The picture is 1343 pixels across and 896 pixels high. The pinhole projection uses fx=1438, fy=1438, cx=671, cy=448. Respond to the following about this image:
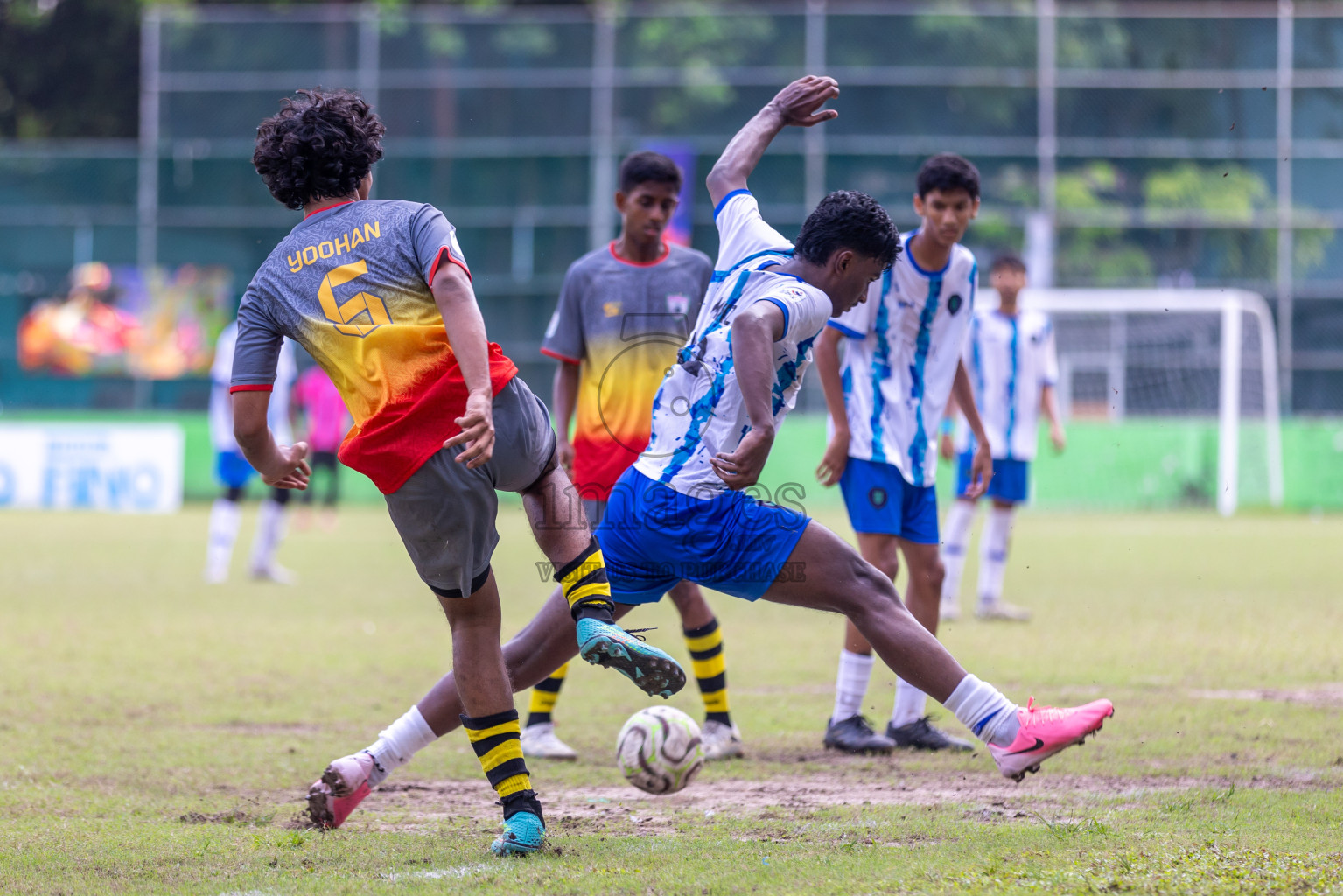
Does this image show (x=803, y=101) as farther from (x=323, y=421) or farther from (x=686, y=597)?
(x=323, y=421)

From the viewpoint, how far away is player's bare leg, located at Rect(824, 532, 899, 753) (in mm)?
5691

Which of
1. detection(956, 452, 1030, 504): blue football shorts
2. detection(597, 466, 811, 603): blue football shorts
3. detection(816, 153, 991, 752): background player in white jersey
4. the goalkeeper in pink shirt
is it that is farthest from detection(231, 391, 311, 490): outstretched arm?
the goalkeeper in pink shirt

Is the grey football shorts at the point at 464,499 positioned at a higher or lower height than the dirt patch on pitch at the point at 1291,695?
higher

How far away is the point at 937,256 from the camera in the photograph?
5.85 meters

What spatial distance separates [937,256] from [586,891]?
127 inches

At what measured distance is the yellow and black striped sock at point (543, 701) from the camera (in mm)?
5891

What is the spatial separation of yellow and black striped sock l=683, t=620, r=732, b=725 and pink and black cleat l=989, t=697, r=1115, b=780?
1.79 metres

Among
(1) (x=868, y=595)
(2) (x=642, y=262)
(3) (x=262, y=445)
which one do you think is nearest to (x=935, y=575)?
(1) (x=868, y=595)

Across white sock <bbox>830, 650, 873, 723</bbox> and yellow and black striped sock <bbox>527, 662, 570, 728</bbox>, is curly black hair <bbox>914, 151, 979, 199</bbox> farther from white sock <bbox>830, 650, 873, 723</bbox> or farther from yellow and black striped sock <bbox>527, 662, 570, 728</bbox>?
yellow and black striped sock <bbox>527, 662, 570, 728</bbox>

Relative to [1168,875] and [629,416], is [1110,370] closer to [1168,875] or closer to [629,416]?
[629,416]

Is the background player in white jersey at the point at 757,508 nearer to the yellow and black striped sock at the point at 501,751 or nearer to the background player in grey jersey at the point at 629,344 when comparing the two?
the yellow and black striped sock at the point at 501,751

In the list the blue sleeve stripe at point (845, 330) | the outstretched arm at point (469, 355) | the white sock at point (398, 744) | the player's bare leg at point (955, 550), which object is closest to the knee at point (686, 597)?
the blue sleeve stripe at point (845, 330)

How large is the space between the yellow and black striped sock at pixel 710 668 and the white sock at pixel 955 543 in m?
4.31

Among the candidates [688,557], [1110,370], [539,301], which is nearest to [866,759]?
[688,557]
